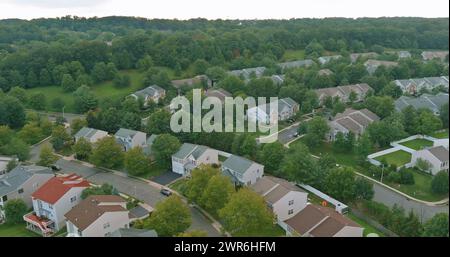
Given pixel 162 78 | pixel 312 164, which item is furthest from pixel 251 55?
pixel 312 164

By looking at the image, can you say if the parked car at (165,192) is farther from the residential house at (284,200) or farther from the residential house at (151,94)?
the residential house at (151,94)

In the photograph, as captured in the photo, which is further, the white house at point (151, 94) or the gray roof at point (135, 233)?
the white house at point (151, 94)

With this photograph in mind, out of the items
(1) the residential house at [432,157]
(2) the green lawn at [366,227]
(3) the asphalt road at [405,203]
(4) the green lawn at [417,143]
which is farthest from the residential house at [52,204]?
(4) the green lawn at [417,143]

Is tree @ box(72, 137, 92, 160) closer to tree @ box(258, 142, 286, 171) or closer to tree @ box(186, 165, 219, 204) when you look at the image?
tree @ box(186, 165, 219, 204)

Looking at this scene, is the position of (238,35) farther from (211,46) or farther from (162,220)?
(162,220)

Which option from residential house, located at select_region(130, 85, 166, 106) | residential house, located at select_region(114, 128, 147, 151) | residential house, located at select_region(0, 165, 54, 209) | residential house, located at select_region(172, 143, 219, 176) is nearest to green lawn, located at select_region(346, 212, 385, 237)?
residential house, located at select_region(172, 143, 219, 176)

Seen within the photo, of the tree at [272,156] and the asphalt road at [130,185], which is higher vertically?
the tree at [272,156]

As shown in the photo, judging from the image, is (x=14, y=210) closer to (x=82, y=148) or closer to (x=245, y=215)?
(x=82, y=148)
